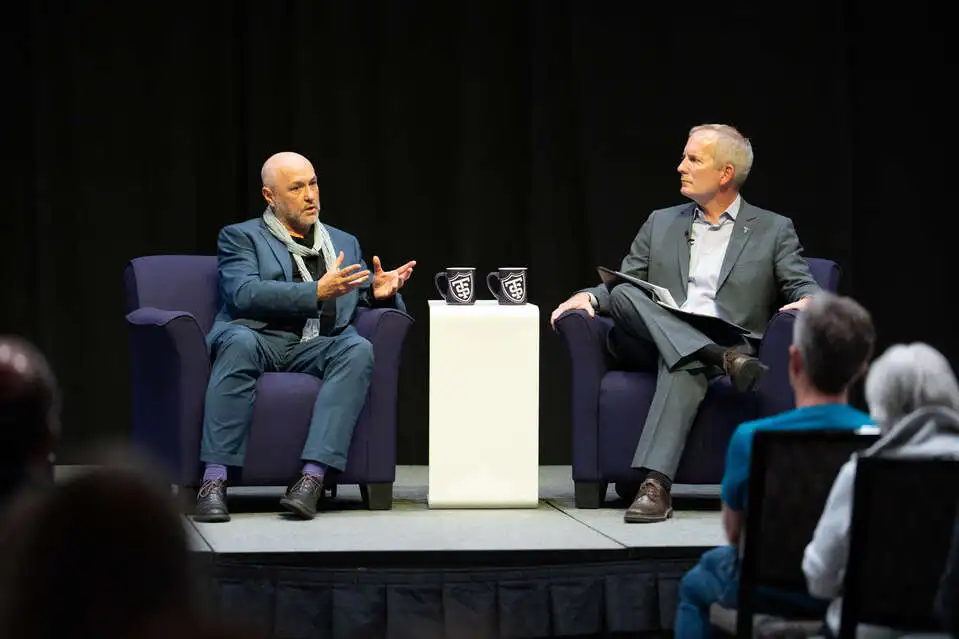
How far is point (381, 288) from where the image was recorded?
4.54 metres

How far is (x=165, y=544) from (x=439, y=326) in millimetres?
3549

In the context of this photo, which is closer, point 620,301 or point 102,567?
point 102,567

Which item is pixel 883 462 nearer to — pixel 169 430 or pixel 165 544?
pixel 165 544

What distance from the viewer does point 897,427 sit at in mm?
2227

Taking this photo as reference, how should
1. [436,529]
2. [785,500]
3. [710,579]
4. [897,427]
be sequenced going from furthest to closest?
[436,529] → [710,579] → [785,500] → [897,427]

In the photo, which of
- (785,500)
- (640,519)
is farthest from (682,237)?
(785,500)

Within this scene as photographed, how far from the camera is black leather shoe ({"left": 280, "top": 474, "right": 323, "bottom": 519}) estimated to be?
4.04 m

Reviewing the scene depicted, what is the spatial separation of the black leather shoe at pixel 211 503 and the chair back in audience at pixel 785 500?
196 cm

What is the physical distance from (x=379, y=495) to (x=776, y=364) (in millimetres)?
1247

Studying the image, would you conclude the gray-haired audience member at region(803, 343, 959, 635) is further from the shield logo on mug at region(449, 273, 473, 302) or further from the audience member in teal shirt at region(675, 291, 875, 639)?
the shield logo on mug at region(449, 273, 473, 302)

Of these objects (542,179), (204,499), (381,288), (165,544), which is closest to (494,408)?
(381,288)

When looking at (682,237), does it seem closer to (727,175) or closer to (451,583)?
(727,175)

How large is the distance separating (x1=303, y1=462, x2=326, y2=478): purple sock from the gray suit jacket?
101cm

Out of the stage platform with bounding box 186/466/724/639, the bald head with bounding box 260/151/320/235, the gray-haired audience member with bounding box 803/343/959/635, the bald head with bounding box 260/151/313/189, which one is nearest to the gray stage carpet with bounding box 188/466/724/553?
the stage platform with bounding box 186/466/724/639
